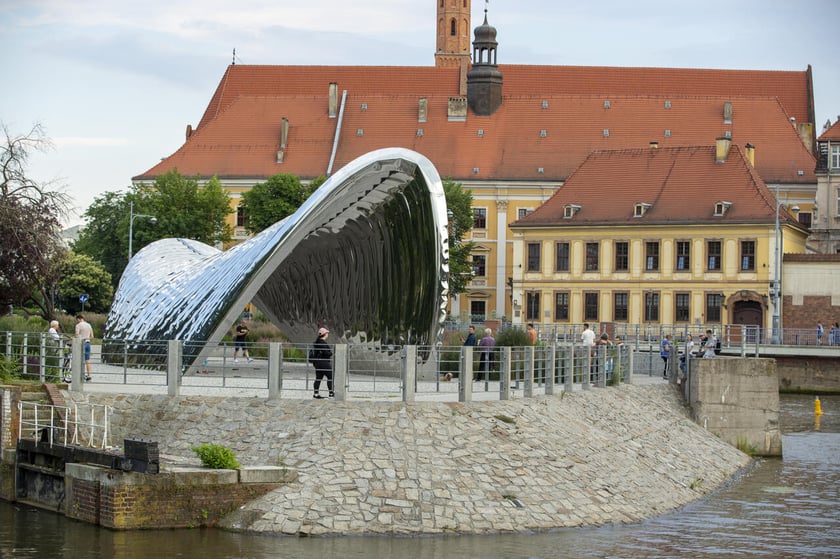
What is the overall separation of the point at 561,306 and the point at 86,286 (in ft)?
80.0

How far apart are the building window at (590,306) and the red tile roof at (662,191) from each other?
3833 mm

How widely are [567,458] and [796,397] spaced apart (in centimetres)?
3669

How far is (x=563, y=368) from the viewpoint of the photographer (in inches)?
1208

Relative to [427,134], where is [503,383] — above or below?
below

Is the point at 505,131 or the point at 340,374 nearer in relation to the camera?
the point at 340,374

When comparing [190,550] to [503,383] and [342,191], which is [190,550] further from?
[342,191]

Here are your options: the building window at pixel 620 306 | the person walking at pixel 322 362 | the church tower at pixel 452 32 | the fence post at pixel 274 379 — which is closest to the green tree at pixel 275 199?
the building window at pixel 620 306

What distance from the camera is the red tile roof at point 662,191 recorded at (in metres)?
75.2

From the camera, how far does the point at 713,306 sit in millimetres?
77125

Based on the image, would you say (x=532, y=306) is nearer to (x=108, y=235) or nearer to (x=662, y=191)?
(x=662, y=191)

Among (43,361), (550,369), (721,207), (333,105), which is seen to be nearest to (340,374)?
(43,361)

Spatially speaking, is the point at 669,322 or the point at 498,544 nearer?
the point at 498,544

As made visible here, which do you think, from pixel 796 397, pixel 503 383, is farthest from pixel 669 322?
pixel 503 383

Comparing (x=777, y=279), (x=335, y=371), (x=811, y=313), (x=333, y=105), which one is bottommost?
(x=335, y=371)
